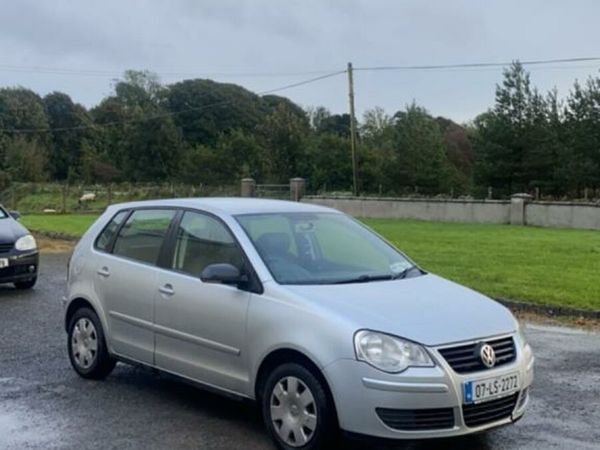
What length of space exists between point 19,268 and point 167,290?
6889 millimetres

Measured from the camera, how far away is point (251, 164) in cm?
5922

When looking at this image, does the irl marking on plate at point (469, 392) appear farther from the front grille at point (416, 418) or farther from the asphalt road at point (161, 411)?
the asphalt road at point (161, 411)

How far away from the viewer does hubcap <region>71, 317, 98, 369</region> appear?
665 centimetres

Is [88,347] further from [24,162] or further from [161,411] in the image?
[24,162]

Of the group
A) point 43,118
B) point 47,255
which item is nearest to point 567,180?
point 47,255

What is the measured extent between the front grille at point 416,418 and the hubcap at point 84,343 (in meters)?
3.15

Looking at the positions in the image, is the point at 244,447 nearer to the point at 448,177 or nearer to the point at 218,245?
the point at 218,245

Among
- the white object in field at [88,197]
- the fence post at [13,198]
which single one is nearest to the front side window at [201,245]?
the white object in field at [88,197]

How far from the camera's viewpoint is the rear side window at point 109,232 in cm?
677

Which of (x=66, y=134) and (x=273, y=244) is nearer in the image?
(x=273, y=244)

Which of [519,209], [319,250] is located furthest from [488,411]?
[519,209]

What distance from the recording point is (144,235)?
642 centimetres

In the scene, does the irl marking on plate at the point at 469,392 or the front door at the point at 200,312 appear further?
the front door at the point at 200,312

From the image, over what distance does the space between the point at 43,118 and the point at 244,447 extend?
85.0m
